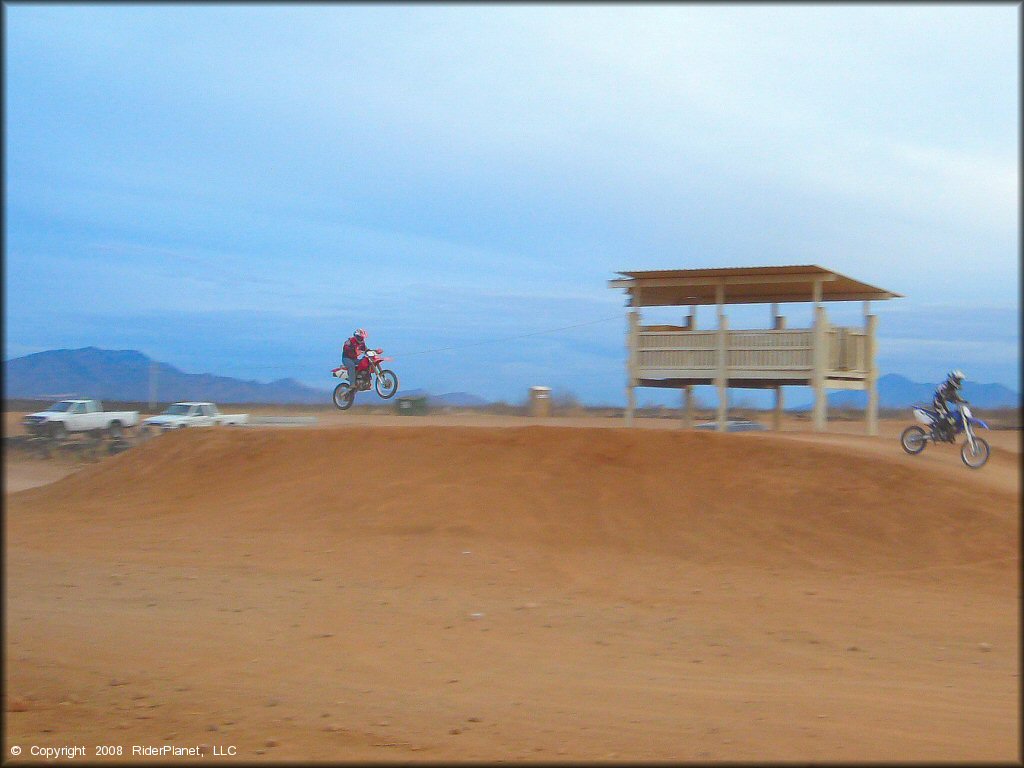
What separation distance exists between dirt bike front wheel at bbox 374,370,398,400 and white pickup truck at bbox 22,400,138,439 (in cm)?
197

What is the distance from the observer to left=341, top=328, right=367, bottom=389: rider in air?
6684 millimetres

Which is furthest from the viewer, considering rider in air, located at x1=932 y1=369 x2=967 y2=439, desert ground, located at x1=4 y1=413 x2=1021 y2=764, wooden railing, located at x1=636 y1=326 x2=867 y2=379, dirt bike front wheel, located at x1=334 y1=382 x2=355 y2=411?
wooden railing, located at x1=636 y1=326 x2=867 y2=379

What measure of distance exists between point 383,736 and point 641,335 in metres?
9.07

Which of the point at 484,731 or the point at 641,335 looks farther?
the point at 641,335

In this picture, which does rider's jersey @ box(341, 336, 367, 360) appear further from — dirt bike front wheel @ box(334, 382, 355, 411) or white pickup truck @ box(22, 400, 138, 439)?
white pickup truck @ box(22, 400, 138, 439)

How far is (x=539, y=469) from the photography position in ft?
43.3

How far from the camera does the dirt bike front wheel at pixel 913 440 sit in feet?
13.9

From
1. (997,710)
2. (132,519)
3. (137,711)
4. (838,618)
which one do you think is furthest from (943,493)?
(132,519)

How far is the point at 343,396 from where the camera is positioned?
6836 millimetres

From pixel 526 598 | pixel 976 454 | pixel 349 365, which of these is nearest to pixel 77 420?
pixel 349 365

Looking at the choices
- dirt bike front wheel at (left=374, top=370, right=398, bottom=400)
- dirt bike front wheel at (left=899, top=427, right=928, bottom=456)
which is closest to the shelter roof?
dirt bike front wheel at (left=374, top=370, right=398, bottom=400)

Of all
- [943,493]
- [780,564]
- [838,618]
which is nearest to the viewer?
[943,493]

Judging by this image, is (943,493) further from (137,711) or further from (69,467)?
(137,711)

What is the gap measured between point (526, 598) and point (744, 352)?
5725mm
